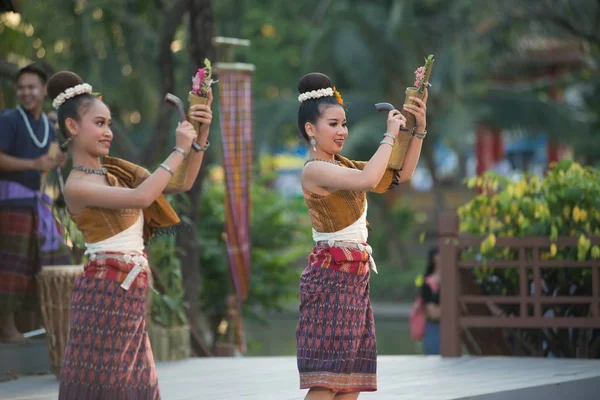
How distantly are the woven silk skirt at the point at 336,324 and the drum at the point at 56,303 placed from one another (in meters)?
2.34

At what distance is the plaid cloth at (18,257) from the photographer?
7.04 m

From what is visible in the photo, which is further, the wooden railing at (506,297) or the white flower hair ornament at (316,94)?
the wooden railing at (506,297)

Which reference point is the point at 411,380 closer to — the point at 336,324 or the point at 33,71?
the point at 336,324

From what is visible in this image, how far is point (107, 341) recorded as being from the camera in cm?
426

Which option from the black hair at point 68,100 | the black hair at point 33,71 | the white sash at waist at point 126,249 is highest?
the black hair at point 33,71

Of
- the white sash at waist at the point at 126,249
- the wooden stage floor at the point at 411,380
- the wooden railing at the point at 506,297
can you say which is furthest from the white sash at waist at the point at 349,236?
the wooden railing at the point at 506,297

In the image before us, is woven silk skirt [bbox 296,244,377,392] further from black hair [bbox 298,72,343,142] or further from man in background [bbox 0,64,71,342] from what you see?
man in background [bbox 0,64,71,342]

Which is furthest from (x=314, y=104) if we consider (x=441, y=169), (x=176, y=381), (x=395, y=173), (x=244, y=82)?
(x=441, y=169)

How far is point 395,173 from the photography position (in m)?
5.02

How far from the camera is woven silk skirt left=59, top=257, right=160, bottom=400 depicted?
423 cm

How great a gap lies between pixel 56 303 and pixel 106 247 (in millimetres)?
2568

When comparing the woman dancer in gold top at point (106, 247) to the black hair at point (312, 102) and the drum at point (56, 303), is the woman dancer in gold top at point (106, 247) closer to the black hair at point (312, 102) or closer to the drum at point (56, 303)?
the black hair at point (312, 102)

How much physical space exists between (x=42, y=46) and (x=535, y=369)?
9.03 meters

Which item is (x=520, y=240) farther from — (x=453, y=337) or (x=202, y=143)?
(x=202, y=143)
